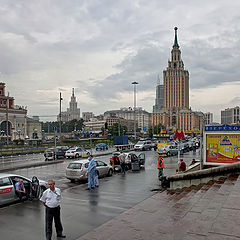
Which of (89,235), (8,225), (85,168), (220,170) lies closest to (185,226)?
(89,235)

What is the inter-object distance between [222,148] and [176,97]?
17021 centimetres

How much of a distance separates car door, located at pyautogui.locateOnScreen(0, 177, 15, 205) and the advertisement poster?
10.2 m

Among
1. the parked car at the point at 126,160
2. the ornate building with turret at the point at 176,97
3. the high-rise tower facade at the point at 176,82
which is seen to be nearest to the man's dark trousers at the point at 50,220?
the parked car at the point at 126,160

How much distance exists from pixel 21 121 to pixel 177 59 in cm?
12132

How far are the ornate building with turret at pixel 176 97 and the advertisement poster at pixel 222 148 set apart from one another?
166 meters

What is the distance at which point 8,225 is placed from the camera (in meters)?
8.28

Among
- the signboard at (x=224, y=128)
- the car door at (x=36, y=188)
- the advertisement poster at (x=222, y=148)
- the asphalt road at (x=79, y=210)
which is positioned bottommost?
the asphalt road at (x=79, y=210)

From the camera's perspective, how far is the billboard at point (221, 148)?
14.6 m

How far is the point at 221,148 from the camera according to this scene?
1482cm

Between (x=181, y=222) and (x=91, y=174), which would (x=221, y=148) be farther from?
(x=181, y=222)

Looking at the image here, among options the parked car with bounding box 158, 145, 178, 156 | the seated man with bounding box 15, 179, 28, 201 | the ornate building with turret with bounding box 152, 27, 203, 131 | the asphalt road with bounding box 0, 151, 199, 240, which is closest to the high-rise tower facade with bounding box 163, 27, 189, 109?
the ornate building with turret with bounding box 152, 27, 203, 131

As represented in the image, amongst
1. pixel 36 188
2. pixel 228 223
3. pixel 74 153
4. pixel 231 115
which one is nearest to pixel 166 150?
pixel 74 153

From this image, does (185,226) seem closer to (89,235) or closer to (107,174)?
(89,235)

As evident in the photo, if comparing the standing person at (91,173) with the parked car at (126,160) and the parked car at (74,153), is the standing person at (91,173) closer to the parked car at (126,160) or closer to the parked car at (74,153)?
the parked car at (126,160)
